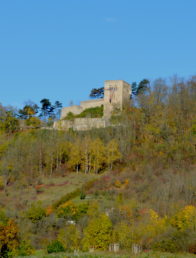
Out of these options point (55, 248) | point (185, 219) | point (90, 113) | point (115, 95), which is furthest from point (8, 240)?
point (115, 95)

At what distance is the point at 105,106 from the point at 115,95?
6.86 ft

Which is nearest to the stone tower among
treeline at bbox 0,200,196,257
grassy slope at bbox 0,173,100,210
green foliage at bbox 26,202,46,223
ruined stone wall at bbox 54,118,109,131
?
ruined stone wall at bbox 54,118,109,131

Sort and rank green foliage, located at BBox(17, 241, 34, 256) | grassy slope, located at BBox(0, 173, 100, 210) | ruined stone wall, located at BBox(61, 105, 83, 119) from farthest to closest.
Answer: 1. ruined stone wall, located at BBox(61, 105, 83, 119)
2. grassy slope, located at BBox(0, 173, 100, 210)
3. green foliage, located at BBox(17, 241, 34, 256)

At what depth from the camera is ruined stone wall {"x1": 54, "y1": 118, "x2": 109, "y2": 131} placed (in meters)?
57.7

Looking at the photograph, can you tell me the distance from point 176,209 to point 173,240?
20.1 feet

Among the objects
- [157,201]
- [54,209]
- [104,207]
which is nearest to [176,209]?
[157,201]

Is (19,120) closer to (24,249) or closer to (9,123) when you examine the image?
(9,123)

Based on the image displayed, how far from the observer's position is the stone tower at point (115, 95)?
60.8m

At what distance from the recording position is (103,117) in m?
59.6

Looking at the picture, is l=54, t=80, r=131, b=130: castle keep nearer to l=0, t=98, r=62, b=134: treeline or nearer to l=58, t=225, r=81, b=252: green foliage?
l=0, t=98, r=62, b=134: treeline

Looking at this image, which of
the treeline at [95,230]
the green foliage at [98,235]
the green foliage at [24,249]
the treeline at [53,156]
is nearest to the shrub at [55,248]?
the treeline at [95,230]

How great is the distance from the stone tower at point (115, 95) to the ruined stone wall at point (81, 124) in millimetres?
2312

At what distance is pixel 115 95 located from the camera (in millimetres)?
62094

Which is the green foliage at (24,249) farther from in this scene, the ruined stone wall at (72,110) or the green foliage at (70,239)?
the ruined stone wall at (72,110)
